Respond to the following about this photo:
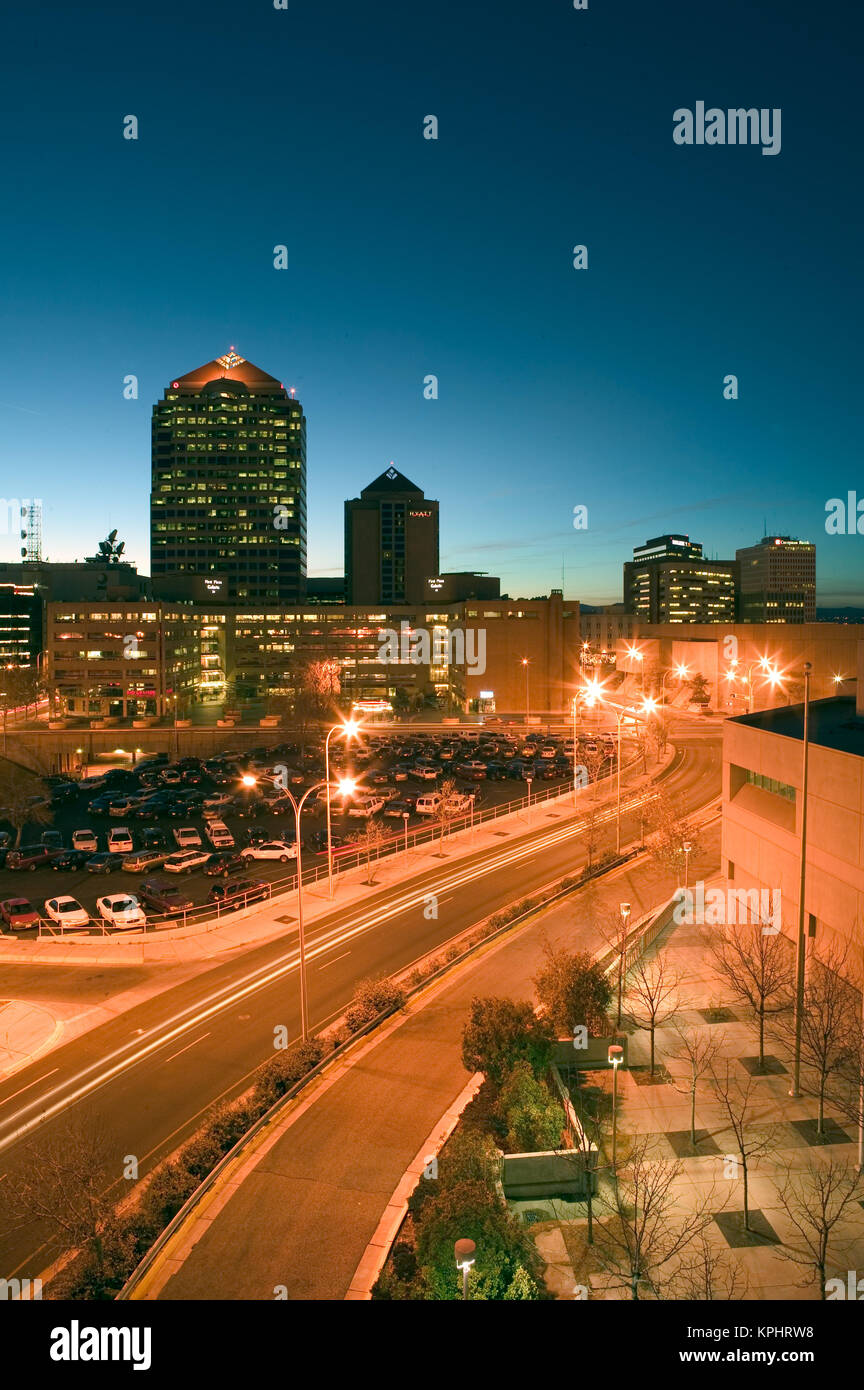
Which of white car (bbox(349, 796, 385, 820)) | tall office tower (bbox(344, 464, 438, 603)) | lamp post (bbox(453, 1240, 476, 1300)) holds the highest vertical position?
tall office tower (bbox(344, 464, 438, 603))

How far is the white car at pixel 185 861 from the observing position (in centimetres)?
3281

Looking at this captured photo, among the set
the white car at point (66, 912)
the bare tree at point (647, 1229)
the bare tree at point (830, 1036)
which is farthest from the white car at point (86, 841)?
the bare tree at point (830, 1036)

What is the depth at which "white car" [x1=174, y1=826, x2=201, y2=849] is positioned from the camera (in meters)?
37.3

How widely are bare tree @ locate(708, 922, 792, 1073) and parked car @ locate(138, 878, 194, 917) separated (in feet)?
58.2

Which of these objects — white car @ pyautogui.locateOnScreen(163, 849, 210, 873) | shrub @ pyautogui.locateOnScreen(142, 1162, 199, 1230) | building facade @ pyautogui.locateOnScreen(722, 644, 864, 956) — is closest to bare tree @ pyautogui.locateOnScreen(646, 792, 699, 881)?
building facade @ pyautogui.locateOnScreen(722, 644, 864, 956)

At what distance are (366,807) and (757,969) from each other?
28.1 metres

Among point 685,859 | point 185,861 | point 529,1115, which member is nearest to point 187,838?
point 185,861

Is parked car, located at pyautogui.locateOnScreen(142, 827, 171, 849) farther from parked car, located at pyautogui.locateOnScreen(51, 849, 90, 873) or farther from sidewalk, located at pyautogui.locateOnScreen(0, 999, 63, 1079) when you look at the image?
sidewalk, located at pyautogui.locateOnScreen(0, 999, 63, 1079)

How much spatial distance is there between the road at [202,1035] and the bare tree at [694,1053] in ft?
26.5

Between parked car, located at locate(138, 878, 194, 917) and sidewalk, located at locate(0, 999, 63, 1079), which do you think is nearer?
sidewalk, located at locate(0, 999, 63, 1079)

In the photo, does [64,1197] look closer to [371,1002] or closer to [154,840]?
[371,1002]

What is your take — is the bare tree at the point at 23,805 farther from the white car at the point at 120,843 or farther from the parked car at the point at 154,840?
the parked car at the point at 154,840

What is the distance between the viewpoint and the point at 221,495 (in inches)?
5689
